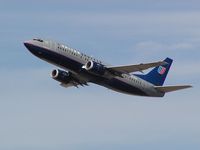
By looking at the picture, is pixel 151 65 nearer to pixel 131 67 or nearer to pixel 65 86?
pixel 131 67

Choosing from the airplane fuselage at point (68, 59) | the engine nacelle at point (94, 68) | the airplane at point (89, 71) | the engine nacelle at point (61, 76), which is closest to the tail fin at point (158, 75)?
the airplane at point (89, 71)

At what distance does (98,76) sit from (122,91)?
308 inches

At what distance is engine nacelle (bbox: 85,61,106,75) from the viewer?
14600cm

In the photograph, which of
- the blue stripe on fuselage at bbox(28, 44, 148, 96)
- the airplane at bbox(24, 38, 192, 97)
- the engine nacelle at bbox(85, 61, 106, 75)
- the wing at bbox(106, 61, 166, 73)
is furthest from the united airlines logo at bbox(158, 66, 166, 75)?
the engine nacelle at bbox(85, 61, 106, 75)

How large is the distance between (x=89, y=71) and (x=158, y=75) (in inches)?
935

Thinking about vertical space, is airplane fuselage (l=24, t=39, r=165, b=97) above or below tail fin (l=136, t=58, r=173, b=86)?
above

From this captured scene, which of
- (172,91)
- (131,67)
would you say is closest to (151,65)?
(131,67)

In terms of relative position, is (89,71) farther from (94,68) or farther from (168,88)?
(168,88)

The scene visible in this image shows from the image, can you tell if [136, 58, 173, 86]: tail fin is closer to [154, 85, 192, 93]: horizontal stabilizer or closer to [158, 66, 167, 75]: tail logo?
[158, 66, 167, 75]: tail logo

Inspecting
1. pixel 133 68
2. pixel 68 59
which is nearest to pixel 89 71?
pixel 68 59

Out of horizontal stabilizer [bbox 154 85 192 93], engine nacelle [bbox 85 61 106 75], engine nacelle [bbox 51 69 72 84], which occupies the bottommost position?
horizontal stabilizer [bbox 154 85 192 93]

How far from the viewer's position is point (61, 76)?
15438 cm

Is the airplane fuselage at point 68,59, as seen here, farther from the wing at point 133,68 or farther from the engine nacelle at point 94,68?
the wing at point 133,68

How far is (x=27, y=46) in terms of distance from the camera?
14588cm
